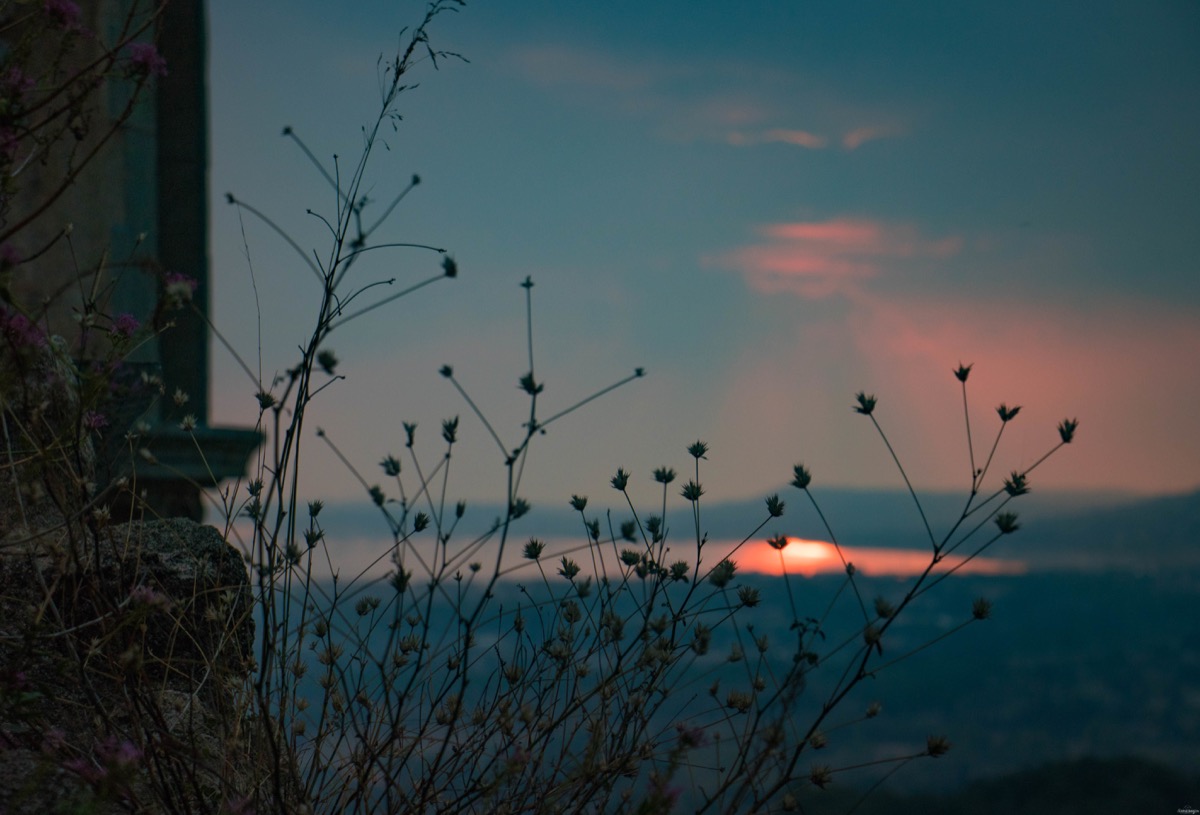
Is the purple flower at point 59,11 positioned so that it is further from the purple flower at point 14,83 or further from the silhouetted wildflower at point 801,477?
the silhouetted wildflower at point 801,477

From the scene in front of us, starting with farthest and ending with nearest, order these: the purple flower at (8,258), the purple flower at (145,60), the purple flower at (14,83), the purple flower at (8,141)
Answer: the purple flower at (145,60) → the purple flower at (14,83) → the purple flower at (8,141) → the purple flower at (8,258)

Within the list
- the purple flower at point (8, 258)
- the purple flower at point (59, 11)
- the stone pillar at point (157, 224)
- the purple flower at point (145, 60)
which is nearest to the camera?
the purple flower at point (8, 258)

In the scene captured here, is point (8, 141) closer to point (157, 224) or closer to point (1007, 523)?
point (1007, 523)

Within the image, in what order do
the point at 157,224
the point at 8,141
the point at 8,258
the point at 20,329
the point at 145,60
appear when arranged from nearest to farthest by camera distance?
the point at 8,258
the point at 8,141
the point at 20,329
the point at 145,60
the point at 157,224

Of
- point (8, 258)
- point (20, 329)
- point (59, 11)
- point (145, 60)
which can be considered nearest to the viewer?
point (8, 258)

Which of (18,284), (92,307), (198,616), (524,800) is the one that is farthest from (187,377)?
(524,800)

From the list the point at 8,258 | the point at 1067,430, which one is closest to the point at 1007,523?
the point at 1067,430

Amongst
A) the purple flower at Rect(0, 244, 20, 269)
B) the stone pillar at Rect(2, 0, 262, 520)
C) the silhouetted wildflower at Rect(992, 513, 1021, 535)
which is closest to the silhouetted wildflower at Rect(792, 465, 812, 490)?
the silhouetted wildflower at Rect(992, 513, 1021, 535)

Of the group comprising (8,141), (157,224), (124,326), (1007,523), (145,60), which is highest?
(157,224)

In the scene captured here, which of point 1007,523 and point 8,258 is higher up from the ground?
point 8,258

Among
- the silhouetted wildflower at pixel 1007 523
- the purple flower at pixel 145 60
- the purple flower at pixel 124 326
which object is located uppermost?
the purple flower at pixel 145 60

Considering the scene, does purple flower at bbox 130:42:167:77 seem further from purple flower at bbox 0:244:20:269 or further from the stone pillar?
the stone pillar

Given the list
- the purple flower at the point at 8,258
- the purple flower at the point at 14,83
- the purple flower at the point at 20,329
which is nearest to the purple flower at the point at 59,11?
the purple flower at the point at 14,83

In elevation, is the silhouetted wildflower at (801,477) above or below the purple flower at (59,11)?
below
